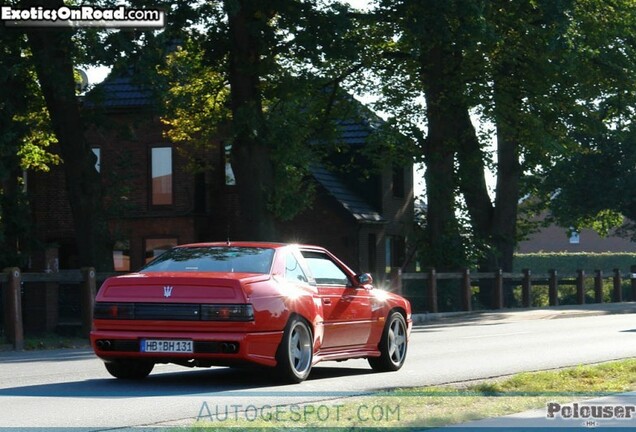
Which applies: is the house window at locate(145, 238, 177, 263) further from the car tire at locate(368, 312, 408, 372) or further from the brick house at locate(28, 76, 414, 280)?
the car tire at locate(368, 312, 408, 372)

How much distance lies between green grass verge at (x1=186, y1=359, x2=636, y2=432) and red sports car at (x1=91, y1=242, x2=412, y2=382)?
1346mm

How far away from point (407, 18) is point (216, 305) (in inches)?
886

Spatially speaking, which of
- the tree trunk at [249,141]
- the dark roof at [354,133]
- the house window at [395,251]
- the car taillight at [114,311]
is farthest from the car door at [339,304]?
the house window at [395,251]

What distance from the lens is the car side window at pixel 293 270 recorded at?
49.0 ft

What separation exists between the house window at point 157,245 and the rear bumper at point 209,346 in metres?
32.8

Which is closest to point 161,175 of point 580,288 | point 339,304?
point 580,288

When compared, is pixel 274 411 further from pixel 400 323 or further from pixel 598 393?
pixel 400 323

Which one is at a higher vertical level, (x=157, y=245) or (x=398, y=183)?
(x=398, y=183)

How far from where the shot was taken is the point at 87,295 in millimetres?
25016

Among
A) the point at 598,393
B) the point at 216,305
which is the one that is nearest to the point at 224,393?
the point at 216,305

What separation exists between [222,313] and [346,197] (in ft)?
114

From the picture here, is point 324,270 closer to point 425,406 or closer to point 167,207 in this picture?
point 425,406

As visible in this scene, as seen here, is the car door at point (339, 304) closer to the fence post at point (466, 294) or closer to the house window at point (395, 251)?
the fence post at point (466, 294)

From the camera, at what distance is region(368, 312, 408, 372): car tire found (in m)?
16.3
